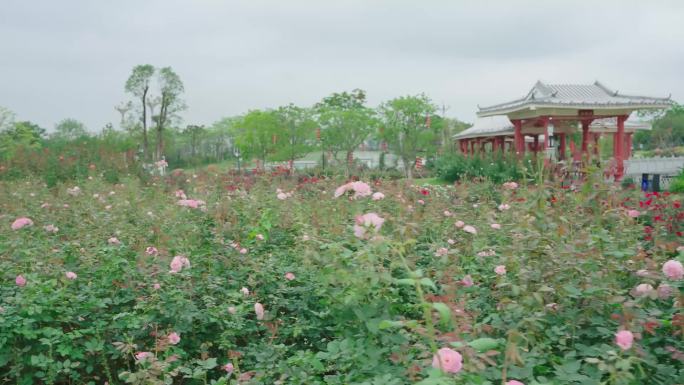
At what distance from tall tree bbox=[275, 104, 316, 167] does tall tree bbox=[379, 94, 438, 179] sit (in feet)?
12.1

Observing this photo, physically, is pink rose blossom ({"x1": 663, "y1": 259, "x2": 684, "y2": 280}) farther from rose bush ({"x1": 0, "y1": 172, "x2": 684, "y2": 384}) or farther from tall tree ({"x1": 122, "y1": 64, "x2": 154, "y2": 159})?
tall tree ({"x1": 122, "y1": 64, "x2": 154, "y2": 159})

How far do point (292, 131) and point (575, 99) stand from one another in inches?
584

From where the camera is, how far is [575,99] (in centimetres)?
1656

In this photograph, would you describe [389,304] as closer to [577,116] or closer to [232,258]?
[232,258]

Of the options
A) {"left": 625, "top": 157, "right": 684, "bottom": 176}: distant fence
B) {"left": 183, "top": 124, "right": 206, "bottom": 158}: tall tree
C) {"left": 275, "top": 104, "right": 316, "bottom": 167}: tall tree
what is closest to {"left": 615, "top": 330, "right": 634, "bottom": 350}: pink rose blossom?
{"left": 625, "top": 157, "right": 684, "bottom": 176}: distant fence

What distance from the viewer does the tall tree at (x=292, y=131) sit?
28.1 metres

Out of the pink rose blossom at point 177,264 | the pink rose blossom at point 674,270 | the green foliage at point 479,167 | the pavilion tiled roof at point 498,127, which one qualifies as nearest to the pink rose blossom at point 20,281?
the pink rose blossom at point 177,264

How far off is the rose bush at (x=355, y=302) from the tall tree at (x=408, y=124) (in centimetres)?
2435

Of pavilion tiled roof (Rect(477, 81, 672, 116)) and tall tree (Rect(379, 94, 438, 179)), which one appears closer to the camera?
pavilion tiled roof (Rect(477, 81, 672, 116))

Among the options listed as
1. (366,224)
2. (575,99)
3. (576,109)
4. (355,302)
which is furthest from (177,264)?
(575,99)

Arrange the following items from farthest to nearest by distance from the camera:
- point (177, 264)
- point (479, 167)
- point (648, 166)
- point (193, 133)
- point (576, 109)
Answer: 1. point (193, 133)
2. point (648, 166)
3. point (576, 109)
4. point (479, 167)
5. point (177, 264)

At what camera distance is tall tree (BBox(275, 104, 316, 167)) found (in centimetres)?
2811

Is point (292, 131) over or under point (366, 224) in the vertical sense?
over

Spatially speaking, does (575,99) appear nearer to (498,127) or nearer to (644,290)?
(498,127)
